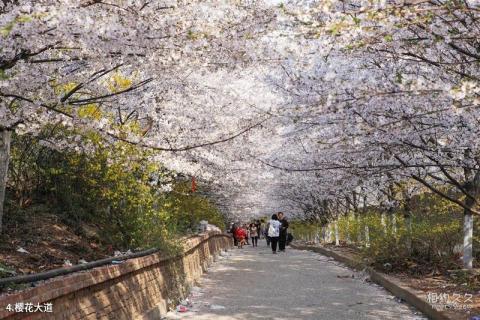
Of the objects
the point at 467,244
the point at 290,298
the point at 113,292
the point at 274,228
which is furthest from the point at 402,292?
the point at 274,228

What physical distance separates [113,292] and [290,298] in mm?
4626

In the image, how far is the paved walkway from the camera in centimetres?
901

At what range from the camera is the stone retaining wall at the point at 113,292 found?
497 cm

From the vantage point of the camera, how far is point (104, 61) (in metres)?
7.00

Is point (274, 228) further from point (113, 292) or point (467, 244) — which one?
point (113, 292)

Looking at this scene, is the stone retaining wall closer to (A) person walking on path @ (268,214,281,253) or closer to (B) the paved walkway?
(B) the paved walkway

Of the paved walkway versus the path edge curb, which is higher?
the path edge curb

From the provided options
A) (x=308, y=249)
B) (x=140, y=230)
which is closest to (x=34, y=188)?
(x=140, y=230)

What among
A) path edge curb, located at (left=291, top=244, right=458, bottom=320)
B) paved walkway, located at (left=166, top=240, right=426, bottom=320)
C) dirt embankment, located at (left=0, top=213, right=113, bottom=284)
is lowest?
paved walkway, located at (left=166, top=240, right=426, bottom=320)

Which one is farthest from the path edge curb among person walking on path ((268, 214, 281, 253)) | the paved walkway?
person walking on path ((268, 214, 281, 253))

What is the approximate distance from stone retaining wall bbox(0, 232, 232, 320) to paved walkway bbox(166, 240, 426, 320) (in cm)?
52

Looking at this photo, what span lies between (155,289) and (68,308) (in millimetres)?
3631

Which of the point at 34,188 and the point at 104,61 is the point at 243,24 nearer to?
the point at 104,61

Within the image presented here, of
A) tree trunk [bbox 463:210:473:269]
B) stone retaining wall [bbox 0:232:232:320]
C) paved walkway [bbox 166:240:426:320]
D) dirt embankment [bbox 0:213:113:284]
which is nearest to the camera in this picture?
stone retaining wall [bbox 0:232:232:320]
